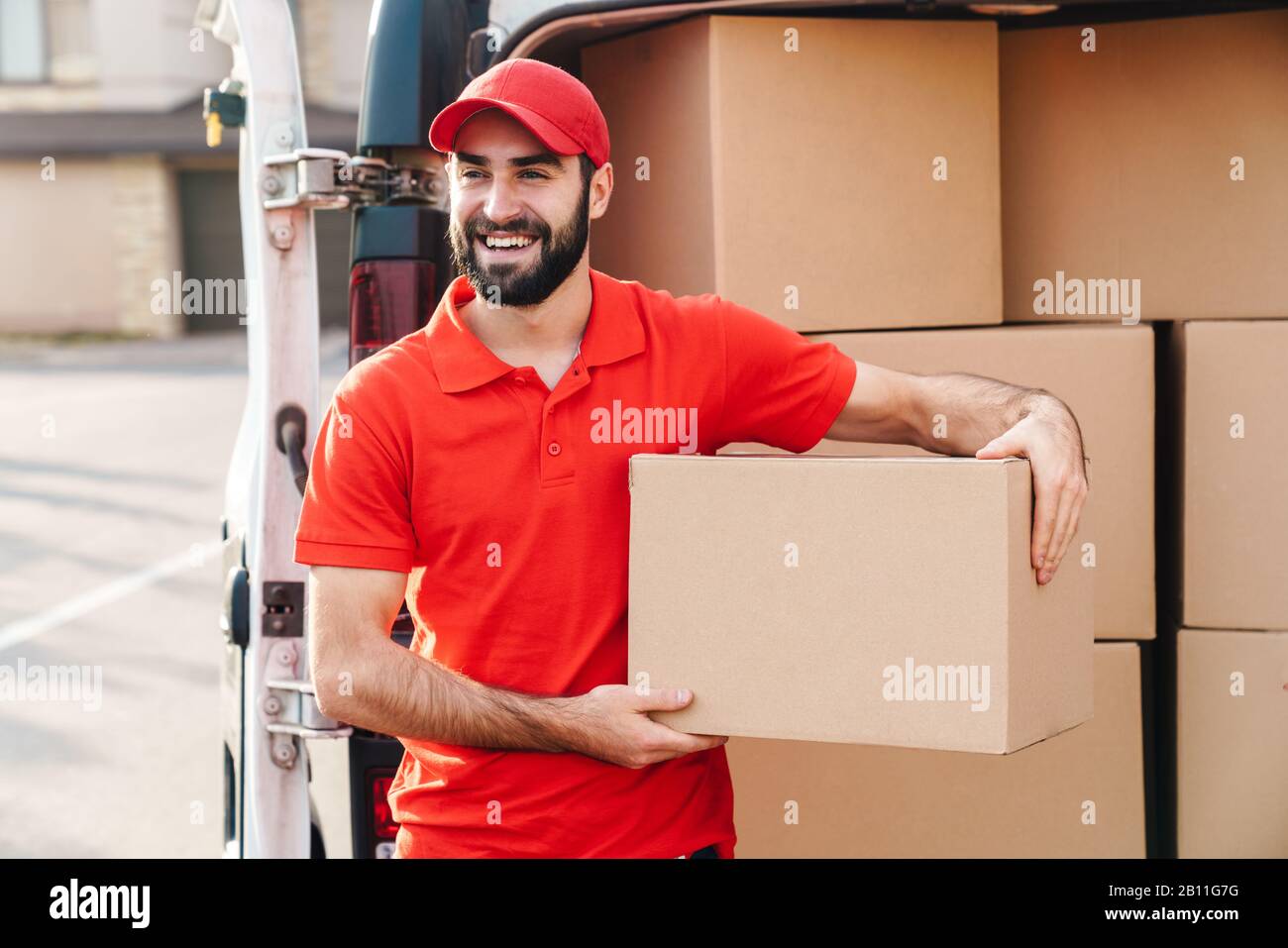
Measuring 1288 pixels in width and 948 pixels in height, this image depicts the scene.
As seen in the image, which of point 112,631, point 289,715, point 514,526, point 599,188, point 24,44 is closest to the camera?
point 514,526

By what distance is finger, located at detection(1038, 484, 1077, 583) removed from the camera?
182 cm

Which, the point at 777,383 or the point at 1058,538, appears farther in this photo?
the point at 777,383

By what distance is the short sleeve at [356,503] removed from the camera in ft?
5.99

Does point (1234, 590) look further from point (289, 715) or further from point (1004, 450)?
point (289, 715)

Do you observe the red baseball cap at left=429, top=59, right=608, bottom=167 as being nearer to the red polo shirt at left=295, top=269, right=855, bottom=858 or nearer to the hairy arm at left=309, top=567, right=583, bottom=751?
the red polo shirt at left=295, top=269, right=855, bottom=858

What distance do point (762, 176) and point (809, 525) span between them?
2.61 ft

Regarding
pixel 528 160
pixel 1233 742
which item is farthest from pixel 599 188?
pixel 1233 742

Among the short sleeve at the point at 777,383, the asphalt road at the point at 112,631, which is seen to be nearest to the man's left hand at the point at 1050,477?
the short sleeve at the point at 777,383

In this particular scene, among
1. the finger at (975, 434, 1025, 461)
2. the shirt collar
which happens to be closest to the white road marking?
the shirt collar

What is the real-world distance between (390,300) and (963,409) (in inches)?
37.1

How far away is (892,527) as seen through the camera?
1762mm

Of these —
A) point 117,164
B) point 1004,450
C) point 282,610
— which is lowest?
point 282,610

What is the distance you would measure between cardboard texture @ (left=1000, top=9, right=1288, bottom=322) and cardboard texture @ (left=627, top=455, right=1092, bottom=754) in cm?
97

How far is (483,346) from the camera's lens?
199 cm
